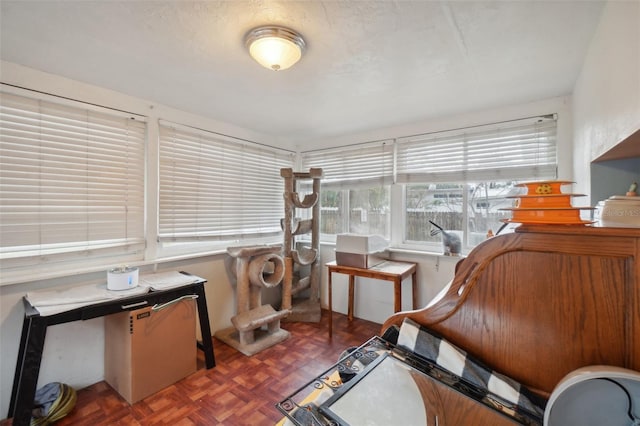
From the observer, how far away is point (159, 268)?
7.80 ft

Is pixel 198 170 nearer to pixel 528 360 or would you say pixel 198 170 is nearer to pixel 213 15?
pixel 213 15

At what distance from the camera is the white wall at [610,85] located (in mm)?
914

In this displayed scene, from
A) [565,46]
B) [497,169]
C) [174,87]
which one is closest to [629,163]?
[565,46]

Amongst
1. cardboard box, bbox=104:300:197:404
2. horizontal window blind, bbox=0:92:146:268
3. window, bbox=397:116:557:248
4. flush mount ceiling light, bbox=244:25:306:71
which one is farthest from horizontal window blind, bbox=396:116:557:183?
horizontal window blind, bbox=0:92:146:268

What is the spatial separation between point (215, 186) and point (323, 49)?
1.82 meters

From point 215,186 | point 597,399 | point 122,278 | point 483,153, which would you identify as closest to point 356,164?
point 483,153

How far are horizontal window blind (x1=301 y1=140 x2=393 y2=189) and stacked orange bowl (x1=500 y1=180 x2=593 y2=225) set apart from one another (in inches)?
85.9

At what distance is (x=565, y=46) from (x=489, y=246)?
1.50m

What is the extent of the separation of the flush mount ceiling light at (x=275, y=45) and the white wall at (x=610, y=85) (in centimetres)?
128

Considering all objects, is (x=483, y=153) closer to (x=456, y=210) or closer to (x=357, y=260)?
(x=456, y=210)

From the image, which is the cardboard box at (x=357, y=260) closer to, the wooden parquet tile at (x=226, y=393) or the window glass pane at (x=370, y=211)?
the window glass pane at (x=370, y=211)

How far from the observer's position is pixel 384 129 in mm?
3002

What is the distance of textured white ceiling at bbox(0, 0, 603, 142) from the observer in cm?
122

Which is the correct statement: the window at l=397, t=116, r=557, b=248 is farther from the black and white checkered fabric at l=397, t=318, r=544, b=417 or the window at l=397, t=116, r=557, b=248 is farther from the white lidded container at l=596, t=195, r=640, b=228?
the black and white checkered fabric at l=397, t=318, r=544, b=417
